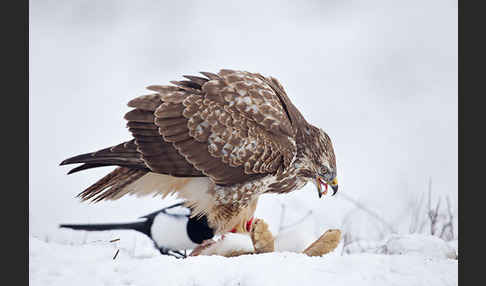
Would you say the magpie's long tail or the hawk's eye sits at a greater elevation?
the hawk's eye

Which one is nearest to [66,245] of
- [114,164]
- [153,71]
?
[114,164]

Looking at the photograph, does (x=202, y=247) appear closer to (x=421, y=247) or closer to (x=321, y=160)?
(x=321, y=160)

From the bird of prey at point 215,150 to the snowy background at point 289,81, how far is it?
19 centimetres

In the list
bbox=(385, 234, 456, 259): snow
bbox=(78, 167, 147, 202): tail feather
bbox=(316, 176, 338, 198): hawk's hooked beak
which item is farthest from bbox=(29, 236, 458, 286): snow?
bbox=(316, 176, 338, 198): hawk's hooked beak

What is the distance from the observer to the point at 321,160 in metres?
2.85

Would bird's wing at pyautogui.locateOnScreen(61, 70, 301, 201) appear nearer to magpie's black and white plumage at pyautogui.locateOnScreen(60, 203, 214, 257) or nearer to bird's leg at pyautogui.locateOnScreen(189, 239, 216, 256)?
magpie's black and white plumage at pyautogui.locateOnScreen(60, 203, 214, 257)

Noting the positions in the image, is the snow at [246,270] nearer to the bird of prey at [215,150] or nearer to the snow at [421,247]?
the snow at [421,247]

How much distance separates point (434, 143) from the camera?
310 cm

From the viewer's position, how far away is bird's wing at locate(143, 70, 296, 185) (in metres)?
2.64

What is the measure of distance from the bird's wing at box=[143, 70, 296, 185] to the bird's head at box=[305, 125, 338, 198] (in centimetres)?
11

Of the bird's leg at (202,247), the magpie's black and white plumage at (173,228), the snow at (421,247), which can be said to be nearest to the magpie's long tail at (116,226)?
the magpie's black and white plumage at (173,228)

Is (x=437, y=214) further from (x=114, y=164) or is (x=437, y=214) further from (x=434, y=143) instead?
(x=114, y=164)

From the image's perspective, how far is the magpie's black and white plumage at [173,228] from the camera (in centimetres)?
274

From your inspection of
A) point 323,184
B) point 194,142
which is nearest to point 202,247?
point 194,142
